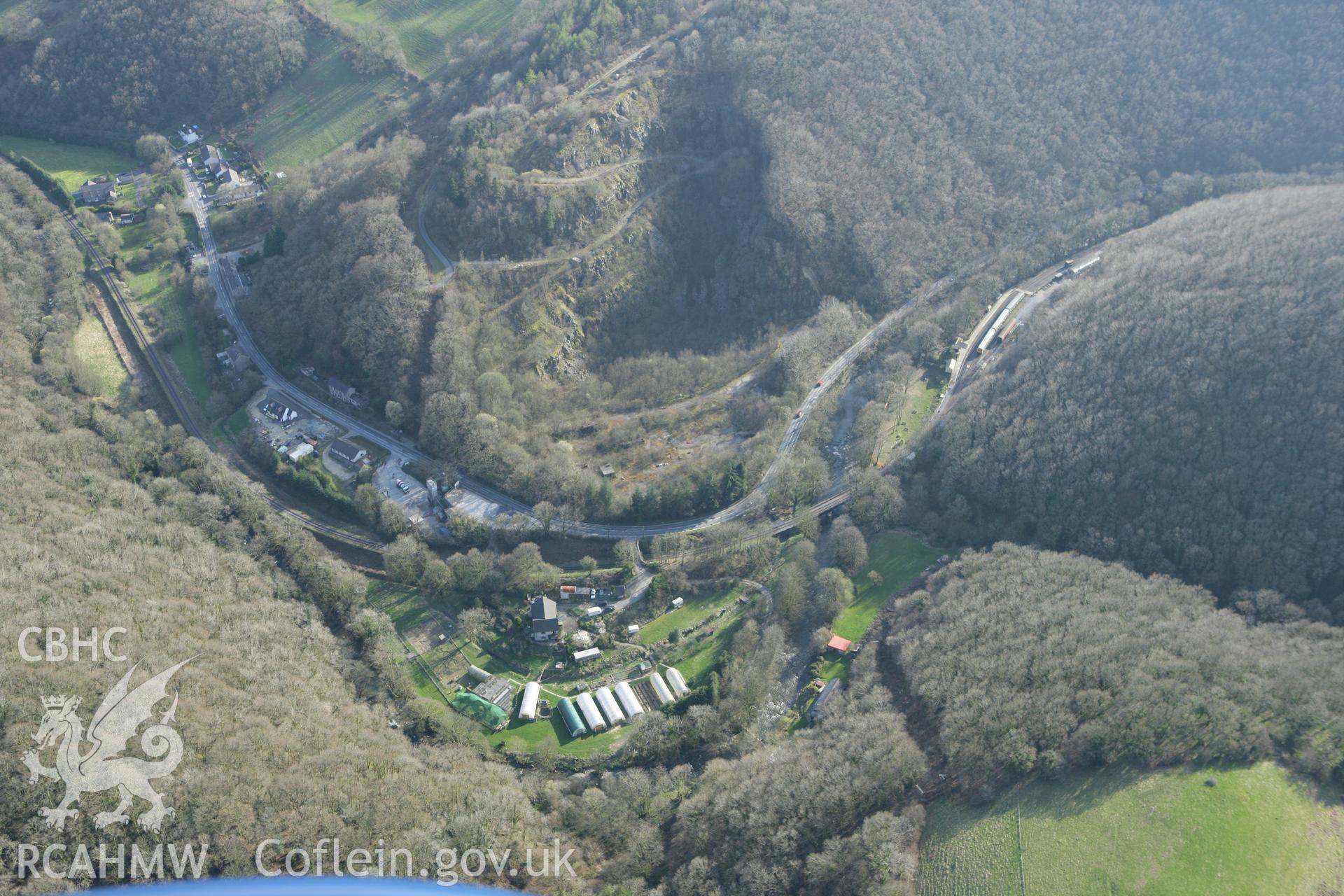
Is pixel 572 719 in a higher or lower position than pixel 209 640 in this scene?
lower

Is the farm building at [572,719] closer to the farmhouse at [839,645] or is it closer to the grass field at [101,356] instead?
the farmhouse at [839,645]

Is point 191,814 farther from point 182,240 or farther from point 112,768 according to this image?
point 182,240

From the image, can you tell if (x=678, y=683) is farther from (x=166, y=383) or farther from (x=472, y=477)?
(x=166, y=383)

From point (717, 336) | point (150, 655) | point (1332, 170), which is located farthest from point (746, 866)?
point (1332, 170)

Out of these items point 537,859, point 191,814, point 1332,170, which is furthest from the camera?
point 1332,170

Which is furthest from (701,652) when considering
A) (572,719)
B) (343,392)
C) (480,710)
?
(343,392)
